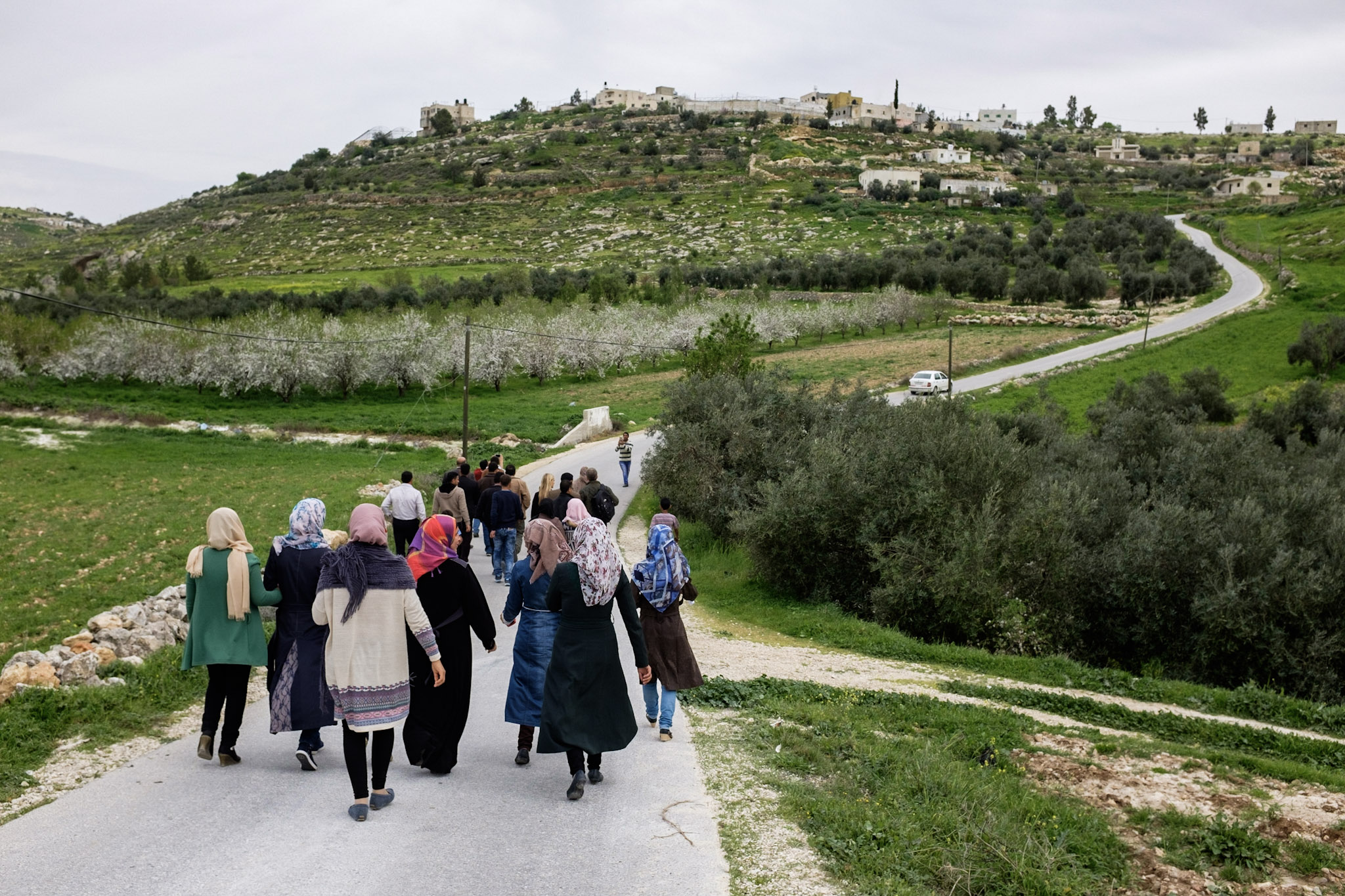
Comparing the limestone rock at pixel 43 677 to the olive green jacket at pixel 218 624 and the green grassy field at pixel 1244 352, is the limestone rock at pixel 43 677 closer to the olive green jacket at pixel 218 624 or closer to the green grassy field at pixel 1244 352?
the olive green jacket at pixel 218 624

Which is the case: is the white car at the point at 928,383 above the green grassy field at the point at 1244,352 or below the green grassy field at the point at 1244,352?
below

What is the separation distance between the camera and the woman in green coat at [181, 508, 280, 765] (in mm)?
7152

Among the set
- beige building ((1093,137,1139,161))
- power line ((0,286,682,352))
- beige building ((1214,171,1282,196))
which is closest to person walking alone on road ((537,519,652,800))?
power line ((0,286,682,352))

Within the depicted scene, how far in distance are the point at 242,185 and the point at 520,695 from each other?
19928 centimetres

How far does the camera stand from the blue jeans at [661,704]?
27.2 ft

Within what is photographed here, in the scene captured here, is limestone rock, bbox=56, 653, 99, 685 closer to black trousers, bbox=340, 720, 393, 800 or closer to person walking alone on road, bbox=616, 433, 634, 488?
black trousers, bbox=340, 720, 393, 800

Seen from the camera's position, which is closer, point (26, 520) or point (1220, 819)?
point (1220, 819)

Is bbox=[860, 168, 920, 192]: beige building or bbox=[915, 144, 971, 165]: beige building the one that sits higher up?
bbox=[915, 144, 971, 165]: beige building

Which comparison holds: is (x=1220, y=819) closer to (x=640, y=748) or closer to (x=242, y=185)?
(x=640, y=748)

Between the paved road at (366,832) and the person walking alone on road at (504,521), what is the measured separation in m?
7.15

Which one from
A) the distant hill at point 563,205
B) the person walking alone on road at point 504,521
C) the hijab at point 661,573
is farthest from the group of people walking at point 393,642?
the distant hill at point 563,205

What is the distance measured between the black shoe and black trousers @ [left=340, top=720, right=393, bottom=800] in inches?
51.2

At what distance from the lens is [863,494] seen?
1838 cm

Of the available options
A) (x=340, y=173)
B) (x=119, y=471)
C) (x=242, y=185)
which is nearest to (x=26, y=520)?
(x=119, y=471)
